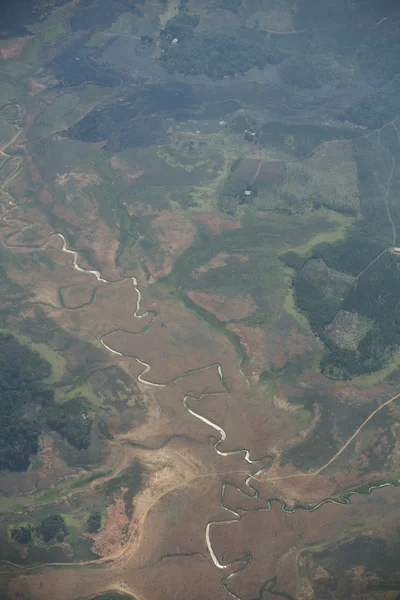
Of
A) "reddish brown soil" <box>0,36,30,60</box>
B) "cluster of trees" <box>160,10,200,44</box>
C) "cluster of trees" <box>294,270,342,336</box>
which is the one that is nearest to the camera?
"cluster of trees" <box>294,270,342,336</box>

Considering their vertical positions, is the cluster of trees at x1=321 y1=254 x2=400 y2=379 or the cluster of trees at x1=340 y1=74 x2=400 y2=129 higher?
the cluster of trees at x1=340 y1=74 x2=400 y2=129

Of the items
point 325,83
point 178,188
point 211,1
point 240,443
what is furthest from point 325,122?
point 240,443

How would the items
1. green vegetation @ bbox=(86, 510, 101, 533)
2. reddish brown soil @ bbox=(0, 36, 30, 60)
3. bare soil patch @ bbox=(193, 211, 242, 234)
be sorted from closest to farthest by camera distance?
green vegetation @ bbox=(86, 510, 101, 533) < bare soil patch @ bbox=(193, 211, 242, 234) < reddish brown soil @ bbox=(0, 36, 30, 60)

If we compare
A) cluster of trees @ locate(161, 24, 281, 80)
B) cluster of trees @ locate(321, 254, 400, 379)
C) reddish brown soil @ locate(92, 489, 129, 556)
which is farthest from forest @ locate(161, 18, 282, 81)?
reddish brown soil @ locate(92, 489, 129, 556)

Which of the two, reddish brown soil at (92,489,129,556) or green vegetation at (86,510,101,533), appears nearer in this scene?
reddish brown soil at (92,489,129,556)

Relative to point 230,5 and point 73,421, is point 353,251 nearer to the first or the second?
point 73,421

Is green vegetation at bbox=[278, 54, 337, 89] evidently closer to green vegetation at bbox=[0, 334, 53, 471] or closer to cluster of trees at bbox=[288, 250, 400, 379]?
cluster of trees at bbox=[288, 250, 400, 379]

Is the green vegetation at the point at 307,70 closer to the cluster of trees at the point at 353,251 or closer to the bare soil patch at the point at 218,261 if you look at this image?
the cluster of trees at the point at 353,251
